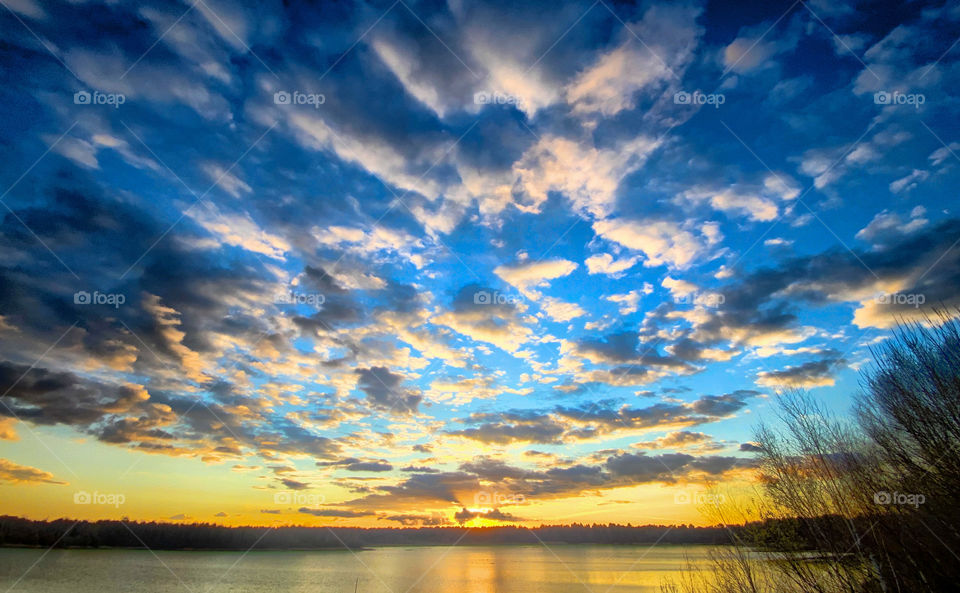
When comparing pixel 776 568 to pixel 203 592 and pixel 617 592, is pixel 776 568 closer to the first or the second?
pixel 617 592

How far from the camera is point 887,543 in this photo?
47.3 ft

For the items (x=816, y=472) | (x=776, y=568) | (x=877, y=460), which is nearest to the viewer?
(x=877, y=460)

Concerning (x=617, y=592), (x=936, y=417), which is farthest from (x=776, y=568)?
(x=617, y=592)

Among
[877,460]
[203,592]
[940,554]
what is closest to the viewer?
[940,554]

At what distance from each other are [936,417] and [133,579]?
114 metres

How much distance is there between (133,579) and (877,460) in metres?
111

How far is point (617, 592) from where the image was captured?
61.5m

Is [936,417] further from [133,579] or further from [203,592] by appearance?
[133,579]

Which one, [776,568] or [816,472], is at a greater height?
[816,472]

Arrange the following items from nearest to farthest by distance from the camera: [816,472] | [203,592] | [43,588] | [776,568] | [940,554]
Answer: [940,554]
[816,472]
[776,568]
[43,588]
[203,592]

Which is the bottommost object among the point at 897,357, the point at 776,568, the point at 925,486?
the point at 776,568

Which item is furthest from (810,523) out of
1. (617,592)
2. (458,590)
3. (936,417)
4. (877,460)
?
(458,590)

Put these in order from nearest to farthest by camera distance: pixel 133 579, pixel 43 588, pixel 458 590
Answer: pixel 43 588, pixel 458 590, pixel 133 579

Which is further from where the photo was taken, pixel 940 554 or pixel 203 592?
pixel 203 592
